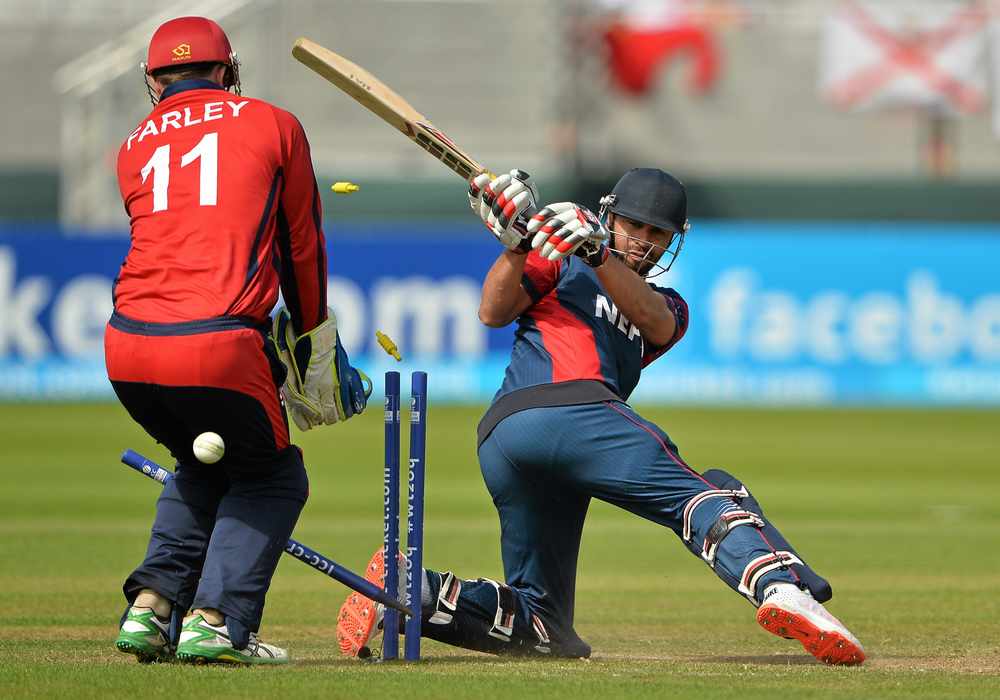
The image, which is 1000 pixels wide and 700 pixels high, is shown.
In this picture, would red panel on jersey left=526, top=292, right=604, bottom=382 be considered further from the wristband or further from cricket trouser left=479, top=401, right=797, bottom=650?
the wristband

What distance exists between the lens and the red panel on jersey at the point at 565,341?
5496 millimetres

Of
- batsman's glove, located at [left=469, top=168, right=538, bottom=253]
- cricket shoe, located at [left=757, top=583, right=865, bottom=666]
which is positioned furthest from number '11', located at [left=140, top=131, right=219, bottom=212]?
cricket shoe, located at [left=757, top=583, right=865, bottom=666]

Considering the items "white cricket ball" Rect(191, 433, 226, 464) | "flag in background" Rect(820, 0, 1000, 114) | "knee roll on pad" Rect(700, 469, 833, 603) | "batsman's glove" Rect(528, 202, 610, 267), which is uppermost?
"flag in background" Rect(820, 0, 1000, 114)

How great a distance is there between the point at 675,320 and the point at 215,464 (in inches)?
66.6

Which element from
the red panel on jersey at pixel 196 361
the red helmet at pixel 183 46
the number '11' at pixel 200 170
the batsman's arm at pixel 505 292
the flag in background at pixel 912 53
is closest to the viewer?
the red panel on jersey at pixel 196 361

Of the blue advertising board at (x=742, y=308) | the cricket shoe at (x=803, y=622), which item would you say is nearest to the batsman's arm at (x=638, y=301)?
the cricket shoe at (x=803, y=622)

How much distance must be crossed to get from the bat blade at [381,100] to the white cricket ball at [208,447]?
4.11 feet

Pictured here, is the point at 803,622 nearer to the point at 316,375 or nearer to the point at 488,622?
the point at 488,622

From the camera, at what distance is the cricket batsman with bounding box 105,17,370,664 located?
16.0ft

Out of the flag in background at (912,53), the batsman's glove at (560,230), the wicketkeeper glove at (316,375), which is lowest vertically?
the wicketkeeper glove at (316,375)

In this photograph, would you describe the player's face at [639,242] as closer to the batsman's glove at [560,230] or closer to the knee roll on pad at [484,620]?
the batsman's glove at [560,230]

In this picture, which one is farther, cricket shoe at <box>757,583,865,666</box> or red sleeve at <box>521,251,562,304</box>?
red sleeve at <box>521,251,562,304</box>

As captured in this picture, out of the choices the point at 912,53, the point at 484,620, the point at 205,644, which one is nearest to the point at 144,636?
the point at 205,644

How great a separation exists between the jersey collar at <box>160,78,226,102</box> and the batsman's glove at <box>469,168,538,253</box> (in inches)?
36.2
